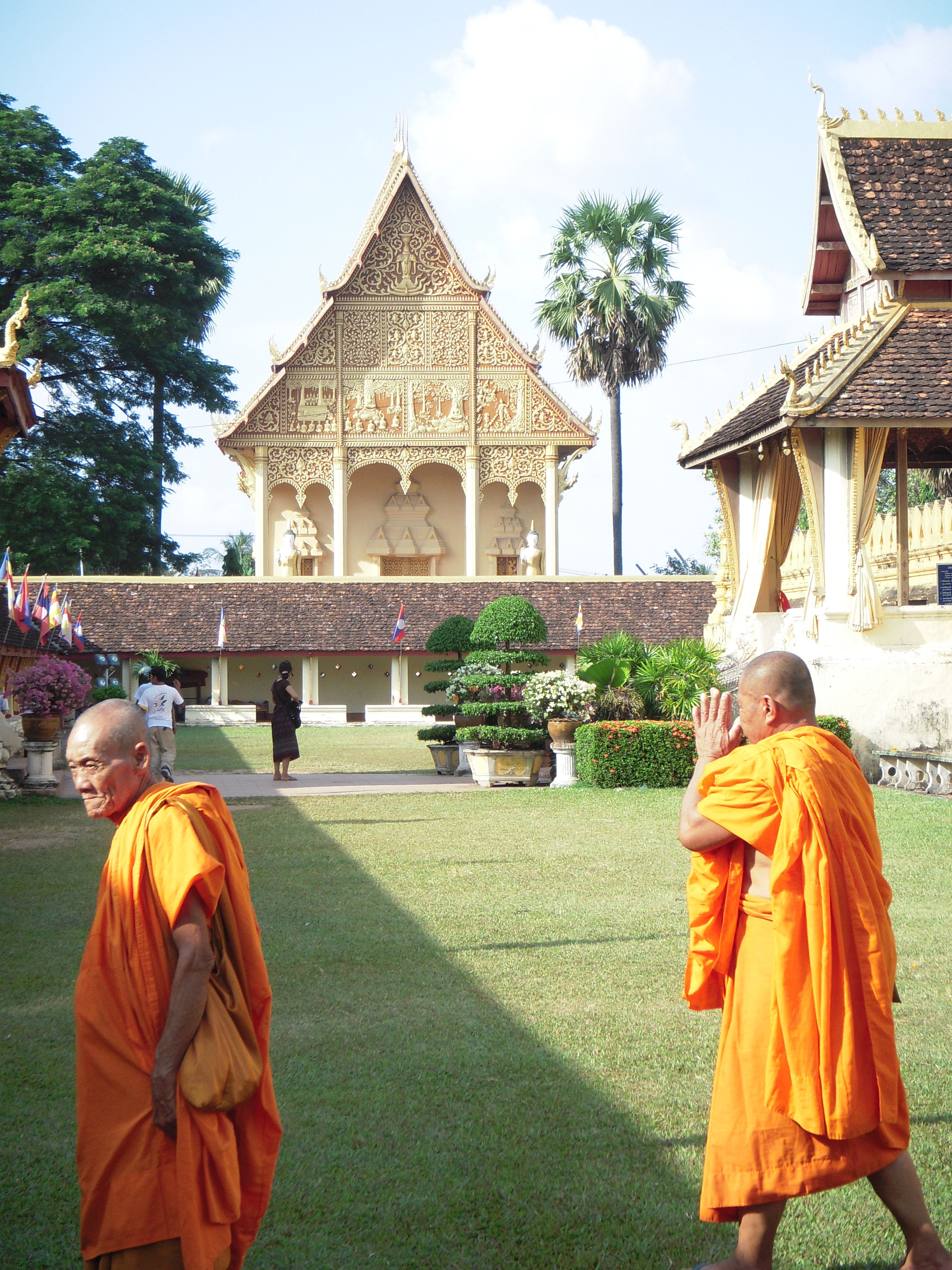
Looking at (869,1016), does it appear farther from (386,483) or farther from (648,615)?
(386,483)

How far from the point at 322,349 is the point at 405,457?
142 inches

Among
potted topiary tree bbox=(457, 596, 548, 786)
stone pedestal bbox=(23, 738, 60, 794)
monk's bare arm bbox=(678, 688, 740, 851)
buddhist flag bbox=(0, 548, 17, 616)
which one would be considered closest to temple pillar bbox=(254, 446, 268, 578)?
buddhist flag bbox=(0, 548, 17, 616)

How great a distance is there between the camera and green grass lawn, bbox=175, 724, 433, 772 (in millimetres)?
17016

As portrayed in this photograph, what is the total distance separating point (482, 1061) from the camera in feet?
15.0

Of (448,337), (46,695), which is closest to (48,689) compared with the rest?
(46,695)

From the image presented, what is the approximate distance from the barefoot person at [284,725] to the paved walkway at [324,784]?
0.24 metres

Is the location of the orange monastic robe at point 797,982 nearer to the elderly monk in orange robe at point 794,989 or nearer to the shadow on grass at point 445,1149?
the elderly monk in orange robe at point 794,989

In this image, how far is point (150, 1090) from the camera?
8.29 feet

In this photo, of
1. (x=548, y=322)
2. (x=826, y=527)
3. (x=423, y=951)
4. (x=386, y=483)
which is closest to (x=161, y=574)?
(x=386, y=483)

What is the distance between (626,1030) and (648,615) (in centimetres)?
2512

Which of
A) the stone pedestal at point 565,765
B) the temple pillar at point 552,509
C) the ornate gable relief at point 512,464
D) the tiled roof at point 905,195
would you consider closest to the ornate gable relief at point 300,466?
the ornate gable relief at point 512,464

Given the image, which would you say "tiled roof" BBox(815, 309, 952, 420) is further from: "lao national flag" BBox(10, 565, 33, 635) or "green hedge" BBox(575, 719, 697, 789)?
"lao national flag" BBox(10, 565, 33, 635)

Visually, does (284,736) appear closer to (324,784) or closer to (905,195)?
(324,784)

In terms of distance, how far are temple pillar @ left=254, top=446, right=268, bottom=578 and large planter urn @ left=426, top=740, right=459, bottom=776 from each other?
54.2ft
